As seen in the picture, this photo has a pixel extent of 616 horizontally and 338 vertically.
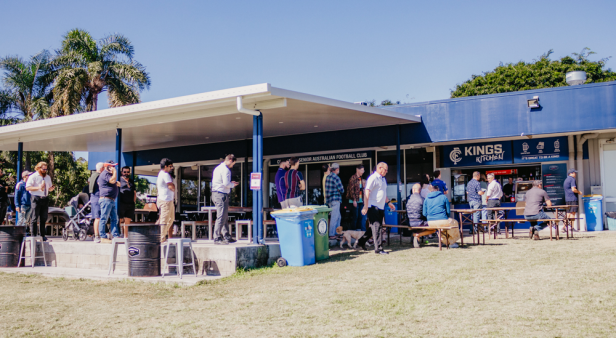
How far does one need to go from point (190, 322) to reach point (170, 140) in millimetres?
10900

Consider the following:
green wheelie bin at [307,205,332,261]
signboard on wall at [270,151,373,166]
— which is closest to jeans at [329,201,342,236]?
green wheelie bin at [307,205,332,261]

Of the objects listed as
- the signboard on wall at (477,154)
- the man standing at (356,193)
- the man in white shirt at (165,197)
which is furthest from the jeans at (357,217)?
the signboard on wall at (477,154)

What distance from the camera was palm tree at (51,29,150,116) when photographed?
21.8m

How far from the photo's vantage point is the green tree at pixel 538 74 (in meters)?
28.2

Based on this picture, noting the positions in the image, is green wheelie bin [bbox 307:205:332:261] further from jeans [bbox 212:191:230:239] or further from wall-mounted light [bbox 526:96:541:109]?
wall-mounted light [bbox 526:96:541:109]

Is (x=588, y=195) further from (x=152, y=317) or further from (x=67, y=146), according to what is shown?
(x=67, y=146)

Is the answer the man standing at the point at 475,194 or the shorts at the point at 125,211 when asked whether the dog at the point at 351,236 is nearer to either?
the man standing at the point at 475,194

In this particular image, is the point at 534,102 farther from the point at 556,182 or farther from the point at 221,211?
the point at 221,211

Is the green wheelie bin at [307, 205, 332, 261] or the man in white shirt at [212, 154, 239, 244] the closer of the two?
the green wheelie bin at [307, 205, 332, 261]

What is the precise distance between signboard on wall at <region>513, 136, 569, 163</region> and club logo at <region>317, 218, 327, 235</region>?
22.4 feet

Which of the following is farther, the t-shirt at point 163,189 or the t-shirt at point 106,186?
the t-shirt at point 106,186

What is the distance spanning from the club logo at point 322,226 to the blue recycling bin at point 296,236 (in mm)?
201

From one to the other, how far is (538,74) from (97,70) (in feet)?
77.2

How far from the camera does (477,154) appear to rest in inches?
521
